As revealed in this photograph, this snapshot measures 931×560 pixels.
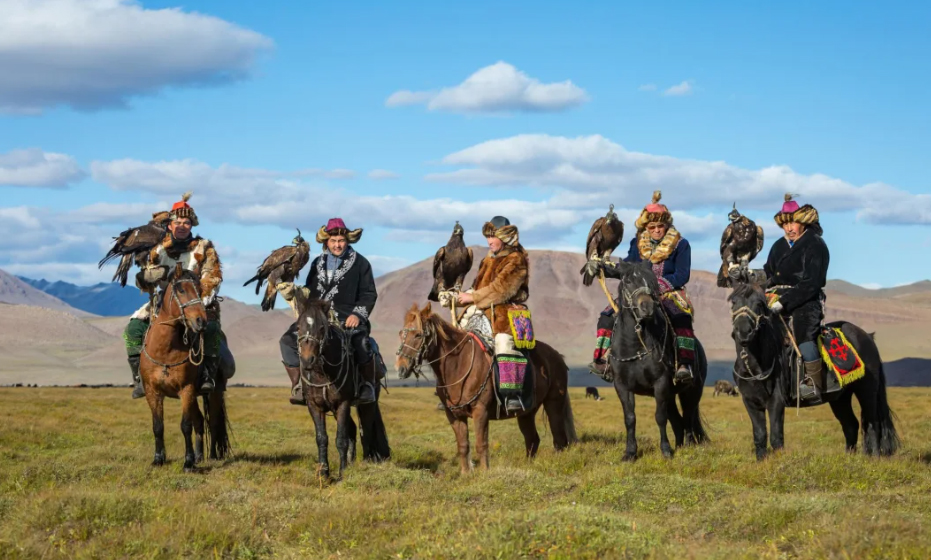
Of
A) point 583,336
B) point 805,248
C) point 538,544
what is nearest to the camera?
point 538,544

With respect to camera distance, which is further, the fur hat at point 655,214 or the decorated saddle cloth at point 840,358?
the fur hat at point 655,214

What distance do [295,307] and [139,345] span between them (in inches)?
117

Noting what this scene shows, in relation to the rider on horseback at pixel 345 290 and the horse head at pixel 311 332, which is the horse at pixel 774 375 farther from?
the horse head at pixel 311 332

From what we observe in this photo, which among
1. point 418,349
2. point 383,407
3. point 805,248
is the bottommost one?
point 383,407

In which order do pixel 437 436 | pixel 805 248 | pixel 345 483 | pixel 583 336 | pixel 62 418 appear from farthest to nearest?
pixel 583 336 → pixel 62 418 → pixel 437 436 → pixel 805 248 → pixel 345 483

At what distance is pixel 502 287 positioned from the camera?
542 inches

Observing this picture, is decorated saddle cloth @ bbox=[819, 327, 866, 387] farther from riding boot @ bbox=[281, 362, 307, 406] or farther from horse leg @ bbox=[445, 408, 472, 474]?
riding boot @ bbox=[281, 362, 307, 406]

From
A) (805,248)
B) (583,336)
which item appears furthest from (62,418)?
(583,336)

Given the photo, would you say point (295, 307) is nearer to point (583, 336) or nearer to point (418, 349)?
point (418, 349)

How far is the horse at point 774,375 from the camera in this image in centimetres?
1287

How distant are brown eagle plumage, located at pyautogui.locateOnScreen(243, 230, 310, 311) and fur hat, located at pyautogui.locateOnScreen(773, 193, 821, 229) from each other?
6.60 metres

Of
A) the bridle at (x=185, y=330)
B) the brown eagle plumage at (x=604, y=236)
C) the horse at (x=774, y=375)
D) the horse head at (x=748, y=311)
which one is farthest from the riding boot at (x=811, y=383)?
the bridle at (x=185, y=330)

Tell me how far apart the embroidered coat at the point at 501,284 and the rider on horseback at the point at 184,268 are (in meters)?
3.91

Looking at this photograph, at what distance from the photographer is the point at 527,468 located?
44.1ft
